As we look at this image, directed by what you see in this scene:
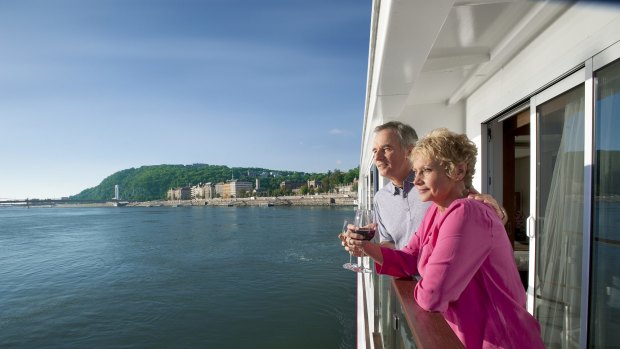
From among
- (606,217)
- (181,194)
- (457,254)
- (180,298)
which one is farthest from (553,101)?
(181,194)

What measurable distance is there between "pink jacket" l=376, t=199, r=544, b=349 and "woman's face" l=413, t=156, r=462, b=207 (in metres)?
0.24

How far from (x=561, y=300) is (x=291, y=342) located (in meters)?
6.49

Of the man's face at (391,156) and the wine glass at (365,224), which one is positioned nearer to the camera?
the wine glass at (365,224)

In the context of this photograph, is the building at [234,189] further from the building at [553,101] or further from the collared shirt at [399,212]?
the collared shirt at [399,212]

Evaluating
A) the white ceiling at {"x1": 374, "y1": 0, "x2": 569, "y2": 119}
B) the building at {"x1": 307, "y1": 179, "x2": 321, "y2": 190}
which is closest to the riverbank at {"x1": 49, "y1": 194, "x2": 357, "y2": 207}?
the building at {"x1": 307, "y1": 179, "x2": 321, "y2": 190}

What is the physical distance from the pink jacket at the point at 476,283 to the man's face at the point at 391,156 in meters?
1.08

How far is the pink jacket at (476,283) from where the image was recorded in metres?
0.93

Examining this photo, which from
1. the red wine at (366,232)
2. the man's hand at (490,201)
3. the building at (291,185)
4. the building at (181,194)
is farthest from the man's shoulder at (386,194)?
the building at (181,194)

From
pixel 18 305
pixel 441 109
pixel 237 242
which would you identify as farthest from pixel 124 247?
pixel 441 109

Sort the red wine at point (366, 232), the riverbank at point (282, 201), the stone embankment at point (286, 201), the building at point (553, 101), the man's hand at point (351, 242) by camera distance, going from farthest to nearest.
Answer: the riverbank at point (282, 201)
the stone embankment at point (286, 201)
the building at point (553, 101)
the red wine at point (366, 232)
the man's hand at point (351, 242)

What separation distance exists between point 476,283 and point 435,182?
0.35m

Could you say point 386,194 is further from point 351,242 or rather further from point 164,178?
point 164,178

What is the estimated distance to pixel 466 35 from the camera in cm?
246

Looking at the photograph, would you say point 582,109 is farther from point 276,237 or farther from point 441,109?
point 276,237
